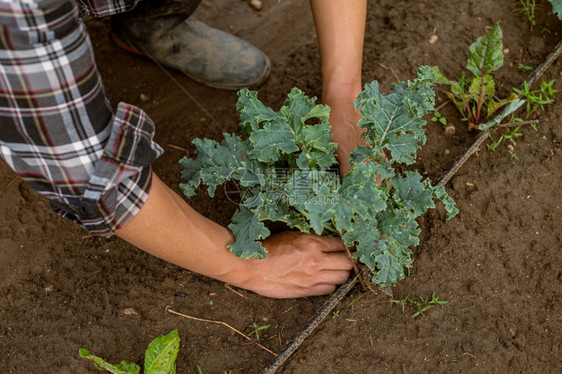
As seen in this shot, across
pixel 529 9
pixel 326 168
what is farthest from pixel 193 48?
pixel 529 9

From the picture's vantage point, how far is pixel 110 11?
2.28 metres

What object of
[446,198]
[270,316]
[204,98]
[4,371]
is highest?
[446,198]

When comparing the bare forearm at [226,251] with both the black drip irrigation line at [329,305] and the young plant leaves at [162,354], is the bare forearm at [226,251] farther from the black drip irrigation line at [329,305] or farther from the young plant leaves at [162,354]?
the young plant leaves at [162,354]

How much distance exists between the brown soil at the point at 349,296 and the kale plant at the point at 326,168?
1.06 ft

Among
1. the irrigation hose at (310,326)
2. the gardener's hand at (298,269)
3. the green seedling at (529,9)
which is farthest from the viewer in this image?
the green seedling at (529,9)

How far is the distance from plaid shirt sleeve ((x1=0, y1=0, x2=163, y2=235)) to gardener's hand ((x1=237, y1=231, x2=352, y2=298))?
2.59 ft

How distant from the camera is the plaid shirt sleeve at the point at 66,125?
1255 mm

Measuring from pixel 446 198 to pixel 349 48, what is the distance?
2.80 feet

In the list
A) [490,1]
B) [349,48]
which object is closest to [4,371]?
[349,48]

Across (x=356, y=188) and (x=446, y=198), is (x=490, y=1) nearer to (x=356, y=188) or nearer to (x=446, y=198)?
(x=446, y=198)

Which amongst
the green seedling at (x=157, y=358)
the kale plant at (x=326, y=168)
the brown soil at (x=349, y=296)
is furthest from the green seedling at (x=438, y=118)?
the green seedling at (x=157, y=358)

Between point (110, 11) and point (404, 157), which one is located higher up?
point (110, 11)

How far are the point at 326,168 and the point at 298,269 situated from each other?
47 cm

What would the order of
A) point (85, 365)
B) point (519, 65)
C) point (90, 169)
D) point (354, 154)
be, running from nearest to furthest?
1. point (90, 169)
2. point (354, 154)
3. point (85, 365)
4. point (519, 65)
